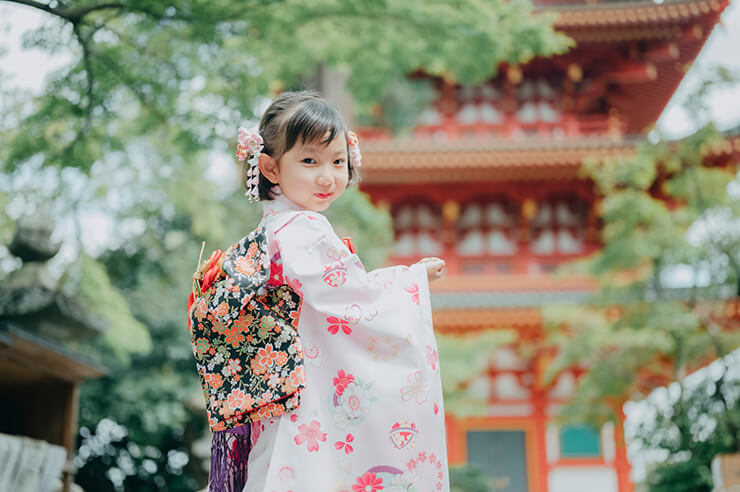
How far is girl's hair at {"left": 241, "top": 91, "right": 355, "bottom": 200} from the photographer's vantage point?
2.19 metres

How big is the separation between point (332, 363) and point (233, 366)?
0.27 meters

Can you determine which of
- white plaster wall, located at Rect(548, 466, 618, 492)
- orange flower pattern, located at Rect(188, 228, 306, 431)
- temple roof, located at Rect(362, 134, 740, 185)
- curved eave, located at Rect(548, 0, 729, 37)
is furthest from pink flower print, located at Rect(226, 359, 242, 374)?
curved eave, located at Rect(548, 0, 729, 37)

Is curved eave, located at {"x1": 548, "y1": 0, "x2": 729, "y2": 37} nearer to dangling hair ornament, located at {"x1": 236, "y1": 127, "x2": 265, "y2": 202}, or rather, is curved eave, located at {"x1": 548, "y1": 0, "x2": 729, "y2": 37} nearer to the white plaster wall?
the white plaster wall

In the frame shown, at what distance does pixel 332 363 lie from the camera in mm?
2105

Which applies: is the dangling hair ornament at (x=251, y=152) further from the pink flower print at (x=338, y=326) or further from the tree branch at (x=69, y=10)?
the tree branch at (x=69, y=10)

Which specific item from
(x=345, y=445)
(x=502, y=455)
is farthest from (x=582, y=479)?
(x=345, y=445)

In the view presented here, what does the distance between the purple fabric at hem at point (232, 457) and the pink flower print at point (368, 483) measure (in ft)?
1.19

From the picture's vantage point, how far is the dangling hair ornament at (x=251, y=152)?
89.2 inches

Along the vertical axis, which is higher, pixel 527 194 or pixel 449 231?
pixel 527 194

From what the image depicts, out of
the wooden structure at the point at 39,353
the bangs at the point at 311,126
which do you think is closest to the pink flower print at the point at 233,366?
the bangs at the point at 311,126

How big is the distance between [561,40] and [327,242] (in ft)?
15.8

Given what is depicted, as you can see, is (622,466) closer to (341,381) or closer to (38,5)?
(38,5)

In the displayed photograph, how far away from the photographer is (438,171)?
12133 mm

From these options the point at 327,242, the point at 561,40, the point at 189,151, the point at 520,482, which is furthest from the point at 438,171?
the point at 327,242
